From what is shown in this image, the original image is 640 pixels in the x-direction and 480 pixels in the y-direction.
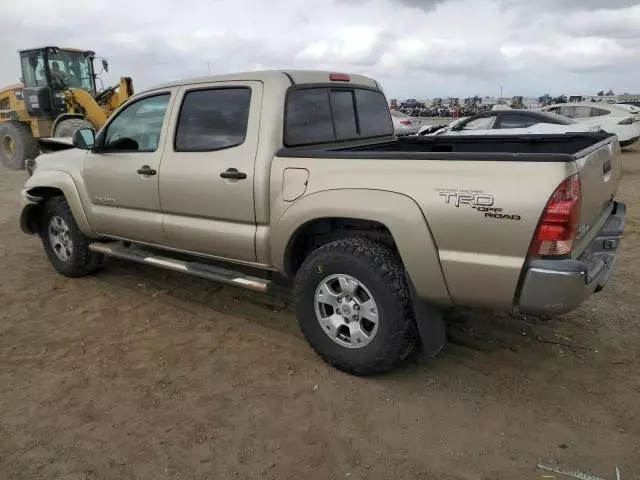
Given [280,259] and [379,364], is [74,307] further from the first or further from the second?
[379,364]

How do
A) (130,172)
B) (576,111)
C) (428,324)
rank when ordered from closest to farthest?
(428,324), (130,172), (576,111)

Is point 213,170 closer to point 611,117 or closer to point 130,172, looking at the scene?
point 130,172

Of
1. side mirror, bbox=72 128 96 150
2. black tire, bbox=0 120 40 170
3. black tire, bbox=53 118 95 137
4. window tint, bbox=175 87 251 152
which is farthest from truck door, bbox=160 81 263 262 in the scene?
black tire, bbox=0 120 40 170

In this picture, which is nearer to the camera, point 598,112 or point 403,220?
point 403,220

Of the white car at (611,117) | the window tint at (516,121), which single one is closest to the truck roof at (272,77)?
the window tint at (516,121)

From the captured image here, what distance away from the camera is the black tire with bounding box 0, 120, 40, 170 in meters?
13.8

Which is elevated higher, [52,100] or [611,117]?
[52,100]

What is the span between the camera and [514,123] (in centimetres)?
1148

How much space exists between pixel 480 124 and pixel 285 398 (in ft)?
33.3

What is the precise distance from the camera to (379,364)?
10.8 ft

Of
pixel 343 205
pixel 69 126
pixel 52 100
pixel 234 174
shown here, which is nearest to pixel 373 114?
pixel 234 174

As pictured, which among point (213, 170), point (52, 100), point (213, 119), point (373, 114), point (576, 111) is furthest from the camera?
point (576, 111)

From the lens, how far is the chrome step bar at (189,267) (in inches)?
152

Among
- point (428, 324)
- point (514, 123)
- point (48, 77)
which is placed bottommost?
point (428, 324)
